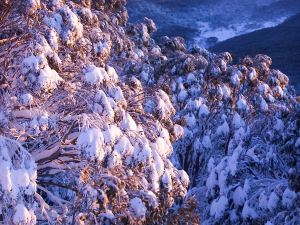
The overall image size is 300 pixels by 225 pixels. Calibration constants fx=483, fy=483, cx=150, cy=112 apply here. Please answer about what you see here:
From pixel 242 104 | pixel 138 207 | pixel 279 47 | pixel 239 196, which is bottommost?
pixel 279 47

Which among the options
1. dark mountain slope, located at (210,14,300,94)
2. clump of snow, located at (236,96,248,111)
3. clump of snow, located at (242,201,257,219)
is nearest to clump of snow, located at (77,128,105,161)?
clump of snow, located at (242,201,257,219)

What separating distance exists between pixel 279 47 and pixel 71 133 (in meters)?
58.1

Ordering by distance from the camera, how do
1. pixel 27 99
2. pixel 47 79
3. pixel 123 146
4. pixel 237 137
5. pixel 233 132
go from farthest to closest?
pixel 233 132, pixel 237 137, pixel 27 99, pixel 123 146, pixel 47 79

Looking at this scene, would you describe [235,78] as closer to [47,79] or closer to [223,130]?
[223,130]

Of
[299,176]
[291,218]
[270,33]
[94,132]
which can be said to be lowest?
[270,33]

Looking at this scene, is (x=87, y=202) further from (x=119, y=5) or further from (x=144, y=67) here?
(x=119, y=5)

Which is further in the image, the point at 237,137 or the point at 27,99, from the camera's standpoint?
→ the point at 237,137

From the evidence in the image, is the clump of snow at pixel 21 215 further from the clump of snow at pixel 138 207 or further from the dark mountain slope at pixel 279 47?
the dark mountain slope at pixel 279 47

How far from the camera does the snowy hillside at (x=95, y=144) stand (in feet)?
19.3

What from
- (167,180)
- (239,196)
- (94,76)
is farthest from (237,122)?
(94,76)

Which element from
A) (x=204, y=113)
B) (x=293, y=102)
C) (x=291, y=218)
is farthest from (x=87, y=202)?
(x=293, y=102)

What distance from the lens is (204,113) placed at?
13.2 metres

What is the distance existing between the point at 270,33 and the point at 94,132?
7498 centimetres

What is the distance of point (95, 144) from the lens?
5574 mm
